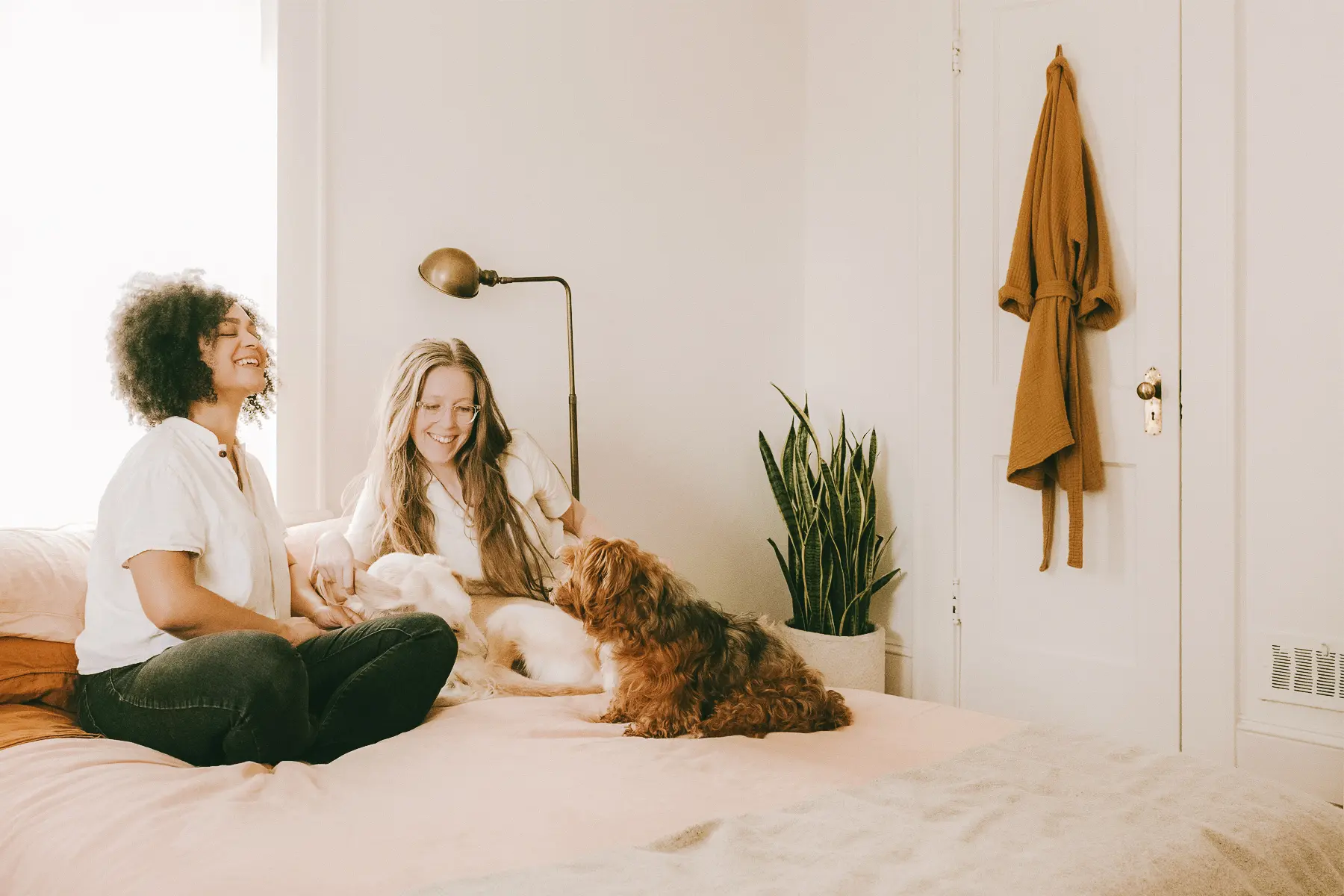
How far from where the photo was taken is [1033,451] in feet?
9.93

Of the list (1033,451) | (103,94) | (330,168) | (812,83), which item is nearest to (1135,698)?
(1033,451)

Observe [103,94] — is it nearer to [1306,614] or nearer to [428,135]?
[428,135]

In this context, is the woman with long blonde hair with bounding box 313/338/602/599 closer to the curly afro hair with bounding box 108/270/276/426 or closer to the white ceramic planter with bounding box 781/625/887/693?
the curly afro hair with bounding box 108/270/276/426

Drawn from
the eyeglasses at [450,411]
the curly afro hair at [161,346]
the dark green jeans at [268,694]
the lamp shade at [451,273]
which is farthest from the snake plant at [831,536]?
the curly afro hair at [161,346]

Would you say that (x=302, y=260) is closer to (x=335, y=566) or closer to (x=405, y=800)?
(x=335, y=566)

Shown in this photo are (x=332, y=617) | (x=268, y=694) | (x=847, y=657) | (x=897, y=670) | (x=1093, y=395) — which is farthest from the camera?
(x=897, y=670)

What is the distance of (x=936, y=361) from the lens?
11.4 ft

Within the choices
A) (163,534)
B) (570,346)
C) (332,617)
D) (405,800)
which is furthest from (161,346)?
(570,346)

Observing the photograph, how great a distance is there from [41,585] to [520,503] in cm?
103

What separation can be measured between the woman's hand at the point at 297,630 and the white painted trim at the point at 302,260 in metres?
0.66

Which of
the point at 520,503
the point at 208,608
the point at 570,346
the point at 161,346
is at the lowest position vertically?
the point at 208,608

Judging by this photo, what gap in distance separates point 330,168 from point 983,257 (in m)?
2.18

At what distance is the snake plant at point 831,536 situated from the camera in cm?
338

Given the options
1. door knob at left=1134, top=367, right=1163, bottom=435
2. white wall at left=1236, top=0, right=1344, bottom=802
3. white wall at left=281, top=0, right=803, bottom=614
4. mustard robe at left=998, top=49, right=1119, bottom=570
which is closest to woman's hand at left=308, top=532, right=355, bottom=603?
white wall at left=281, top=0, right=803, bottom=614
